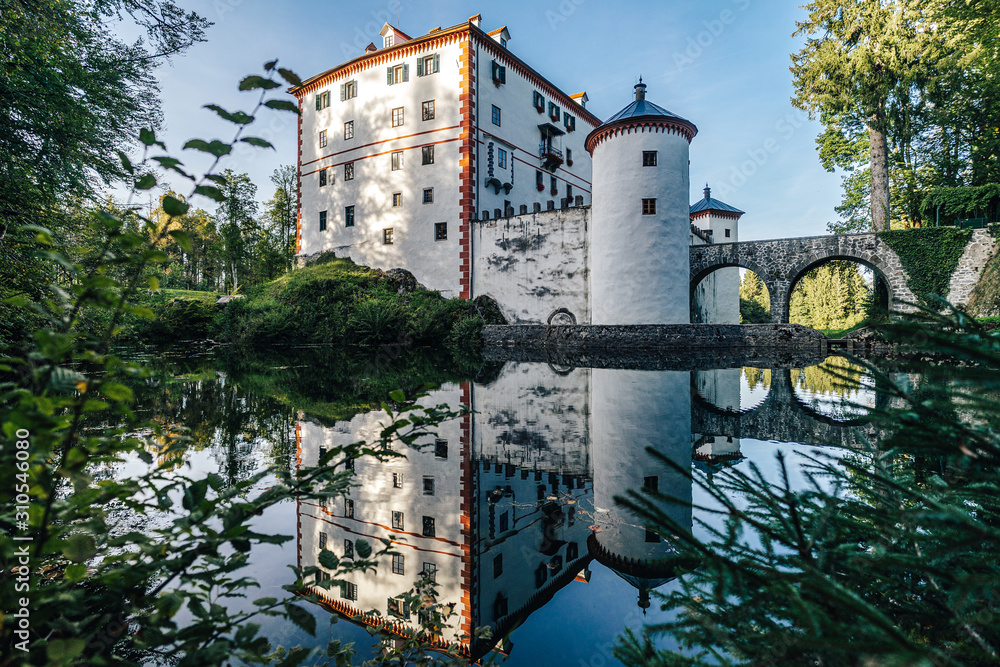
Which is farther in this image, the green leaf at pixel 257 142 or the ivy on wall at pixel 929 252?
the ivy on wall at pixel 929 252

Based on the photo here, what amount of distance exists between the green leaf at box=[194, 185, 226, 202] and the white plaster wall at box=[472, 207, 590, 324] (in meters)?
19.0

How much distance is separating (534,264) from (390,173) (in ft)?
32.7

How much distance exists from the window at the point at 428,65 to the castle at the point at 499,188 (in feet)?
0.22

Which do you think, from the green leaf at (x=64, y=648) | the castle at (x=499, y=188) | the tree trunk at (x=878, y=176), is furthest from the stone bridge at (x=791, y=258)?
the green leaf at (x=64, y=648)

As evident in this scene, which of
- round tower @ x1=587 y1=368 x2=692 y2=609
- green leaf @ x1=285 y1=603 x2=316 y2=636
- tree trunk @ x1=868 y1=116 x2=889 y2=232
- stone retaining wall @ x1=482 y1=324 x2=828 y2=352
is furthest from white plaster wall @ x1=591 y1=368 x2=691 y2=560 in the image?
tree trunk @ x1=868 y1=116 x2=889 y2=232

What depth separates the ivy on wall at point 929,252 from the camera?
16250 mm

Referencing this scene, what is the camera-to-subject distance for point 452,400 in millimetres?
7129

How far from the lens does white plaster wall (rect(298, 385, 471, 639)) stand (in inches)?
98.0

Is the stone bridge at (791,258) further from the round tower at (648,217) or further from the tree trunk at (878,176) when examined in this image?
the tree trunk at (878,176)

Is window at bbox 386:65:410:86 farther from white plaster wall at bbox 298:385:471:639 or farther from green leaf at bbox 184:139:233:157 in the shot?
green leaf at bbox 184:139:233:157

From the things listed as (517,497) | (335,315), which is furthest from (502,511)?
(335,315)

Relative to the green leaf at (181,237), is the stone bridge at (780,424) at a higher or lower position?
lower

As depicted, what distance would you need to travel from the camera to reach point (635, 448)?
15.7ft

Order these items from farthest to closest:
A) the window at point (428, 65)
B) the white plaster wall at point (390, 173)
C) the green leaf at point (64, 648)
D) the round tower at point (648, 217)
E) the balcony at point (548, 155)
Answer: the balcony at point (548, 155), the window at point (428, 65), the white plaster wall at point (390, 173), the round tower at point (648, 217), the green leaf at point (64, 648)
